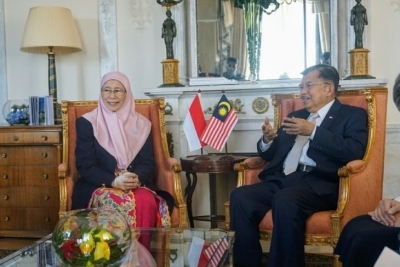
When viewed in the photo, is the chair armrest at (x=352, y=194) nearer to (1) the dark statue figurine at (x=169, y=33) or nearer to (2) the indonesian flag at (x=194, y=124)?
(2) the indonesian flag at (x=194, y=124)

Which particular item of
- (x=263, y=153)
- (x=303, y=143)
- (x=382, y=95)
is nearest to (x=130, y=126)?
(x=263, y=153)

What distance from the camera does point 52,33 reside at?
12.3 feet

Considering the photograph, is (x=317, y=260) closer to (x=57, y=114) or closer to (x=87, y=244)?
(x=87, y=244)

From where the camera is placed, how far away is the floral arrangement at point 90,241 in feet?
5.58

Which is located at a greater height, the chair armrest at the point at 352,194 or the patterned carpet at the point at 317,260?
the chair armrest at the point at 352,194

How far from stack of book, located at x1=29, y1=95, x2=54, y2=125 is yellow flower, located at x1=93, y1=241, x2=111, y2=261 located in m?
2.28

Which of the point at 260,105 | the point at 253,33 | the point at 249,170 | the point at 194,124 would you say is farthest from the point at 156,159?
the point at 253,33

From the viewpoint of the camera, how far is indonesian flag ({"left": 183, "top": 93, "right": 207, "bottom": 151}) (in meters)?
3.44

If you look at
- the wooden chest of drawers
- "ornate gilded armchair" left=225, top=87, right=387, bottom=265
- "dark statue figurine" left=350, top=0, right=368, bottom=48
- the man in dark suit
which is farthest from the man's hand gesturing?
the wooden chest of drawers

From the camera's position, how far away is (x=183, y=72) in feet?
13.0

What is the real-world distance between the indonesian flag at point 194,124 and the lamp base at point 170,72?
35 centimetres

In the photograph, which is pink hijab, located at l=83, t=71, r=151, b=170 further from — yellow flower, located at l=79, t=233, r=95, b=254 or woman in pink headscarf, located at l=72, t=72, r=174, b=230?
yellow flower, located at l=79, t=233, r=95, b=254

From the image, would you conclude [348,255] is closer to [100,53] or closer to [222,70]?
[222,70]

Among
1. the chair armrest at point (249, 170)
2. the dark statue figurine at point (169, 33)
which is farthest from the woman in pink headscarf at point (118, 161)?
the dark statue figurine at point (169, 33)
